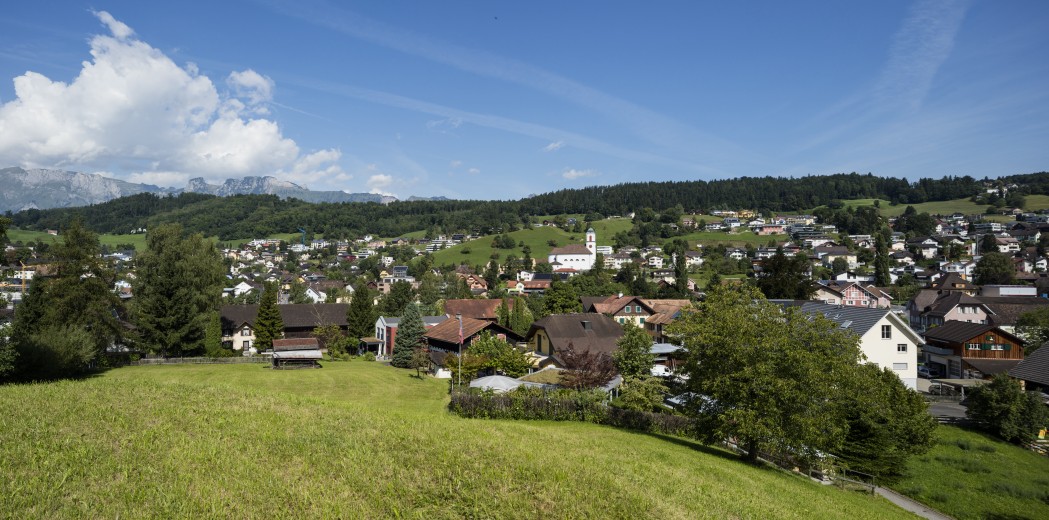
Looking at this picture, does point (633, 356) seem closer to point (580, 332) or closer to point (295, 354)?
point (580, 332)

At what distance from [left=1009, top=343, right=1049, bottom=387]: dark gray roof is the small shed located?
173 feet

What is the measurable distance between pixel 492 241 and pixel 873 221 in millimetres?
124963

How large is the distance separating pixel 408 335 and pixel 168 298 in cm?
2109

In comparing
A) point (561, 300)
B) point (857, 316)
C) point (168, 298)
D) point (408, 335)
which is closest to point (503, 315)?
point (561, 300)

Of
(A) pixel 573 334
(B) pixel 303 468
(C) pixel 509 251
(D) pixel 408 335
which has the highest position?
(C) pixel 509 251

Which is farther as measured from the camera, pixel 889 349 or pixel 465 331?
pixel 465 331

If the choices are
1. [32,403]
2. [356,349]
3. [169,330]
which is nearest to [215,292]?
[169,330]

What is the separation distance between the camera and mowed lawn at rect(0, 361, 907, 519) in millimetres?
9352

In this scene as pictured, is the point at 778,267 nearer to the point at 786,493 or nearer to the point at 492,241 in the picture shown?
the point at 786,493

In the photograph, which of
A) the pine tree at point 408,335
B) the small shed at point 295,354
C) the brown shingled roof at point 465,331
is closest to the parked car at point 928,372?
the brown shingled roof at point 465,331

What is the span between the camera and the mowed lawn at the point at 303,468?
9.35m

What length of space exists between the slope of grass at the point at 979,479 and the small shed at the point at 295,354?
137 ft

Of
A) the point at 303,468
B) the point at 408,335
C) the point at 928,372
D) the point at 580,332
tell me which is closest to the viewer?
the point at 303,468

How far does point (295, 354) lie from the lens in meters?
46.8
